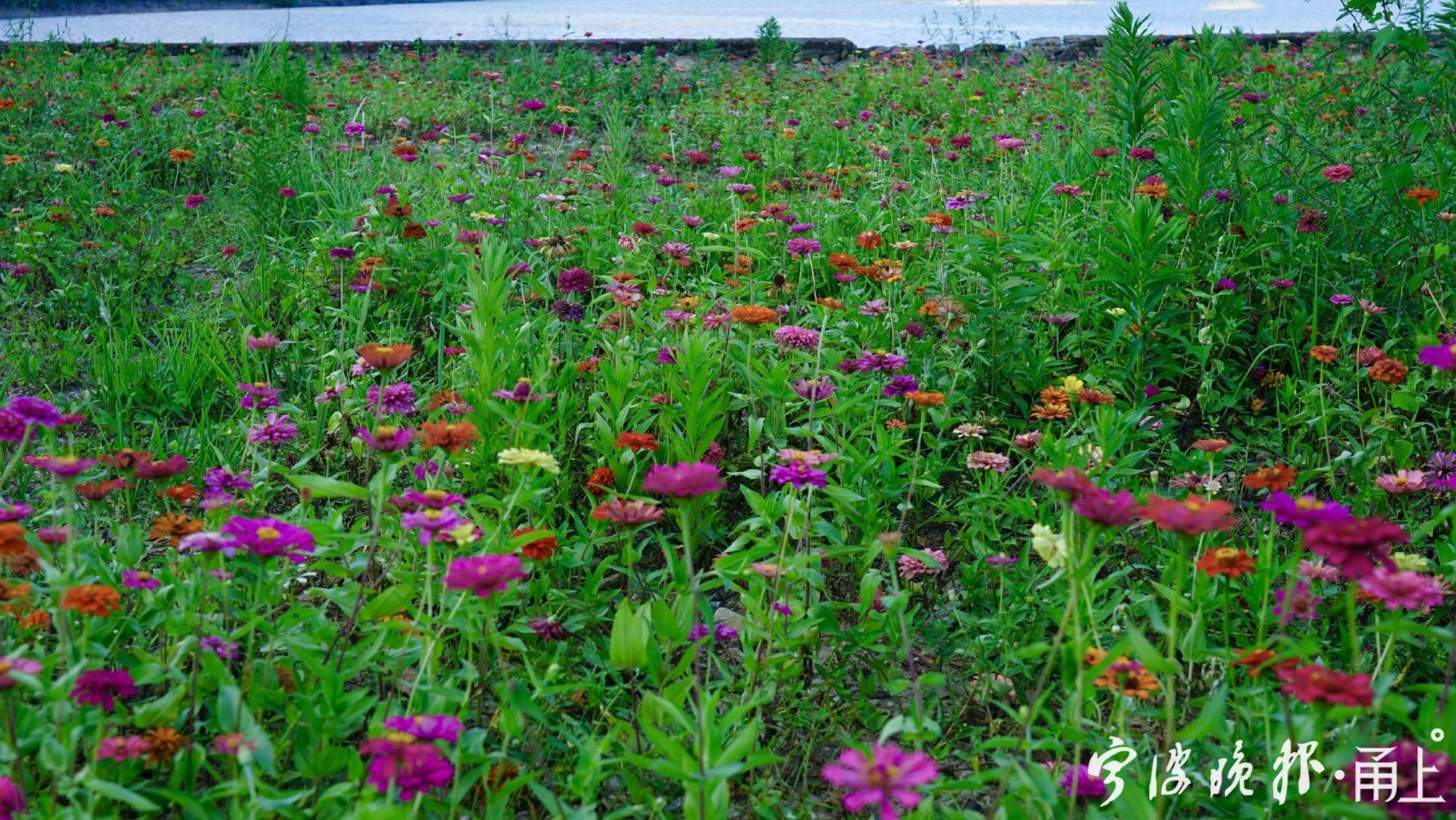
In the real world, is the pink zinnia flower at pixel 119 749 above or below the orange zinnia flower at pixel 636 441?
below

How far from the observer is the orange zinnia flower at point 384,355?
168 cm

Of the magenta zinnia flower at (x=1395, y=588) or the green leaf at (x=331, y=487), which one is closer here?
the magenta zinnia flower at (x=1395, y=588)

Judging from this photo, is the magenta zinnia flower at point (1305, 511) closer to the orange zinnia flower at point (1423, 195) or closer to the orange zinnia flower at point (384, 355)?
the orange zinnia flower at point (384, 355)

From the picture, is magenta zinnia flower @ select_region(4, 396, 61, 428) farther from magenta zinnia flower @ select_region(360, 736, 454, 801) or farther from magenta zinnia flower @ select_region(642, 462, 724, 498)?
magenta zinnia flower @ select_region(642, 462, 724, 498)

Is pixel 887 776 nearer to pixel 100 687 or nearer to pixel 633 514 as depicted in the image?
pixel 633 514

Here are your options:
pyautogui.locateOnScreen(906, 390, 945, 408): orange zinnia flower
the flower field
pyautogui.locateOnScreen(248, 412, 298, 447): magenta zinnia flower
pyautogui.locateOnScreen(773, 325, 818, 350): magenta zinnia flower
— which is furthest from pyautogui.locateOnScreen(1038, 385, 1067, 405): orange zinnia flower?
pyautogui.locateOnScreen(248, 412, 298, 447): magenta zinnia flower

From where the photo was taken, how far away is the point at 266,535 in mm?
1492

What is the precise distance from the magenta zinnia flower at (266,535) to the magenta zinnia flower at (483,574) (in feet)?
0.97

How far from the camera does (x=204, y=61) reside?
30.4 ft

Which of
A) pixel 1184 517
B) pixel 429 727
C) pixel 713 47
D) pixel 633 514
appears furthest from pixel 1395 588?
pixel 713 47

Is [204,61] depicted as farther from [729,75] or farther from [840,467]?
[840,467]

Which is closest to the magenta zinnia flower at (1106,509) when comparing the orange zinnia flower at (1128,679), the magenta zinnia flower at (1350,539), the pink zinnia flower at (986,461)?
the magenta zinnia flower at (1350,539)

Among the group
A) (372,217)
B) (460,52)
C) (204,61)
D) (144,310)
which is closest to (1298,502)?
(372,217)

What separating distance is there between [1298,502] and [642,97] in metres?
7.83
